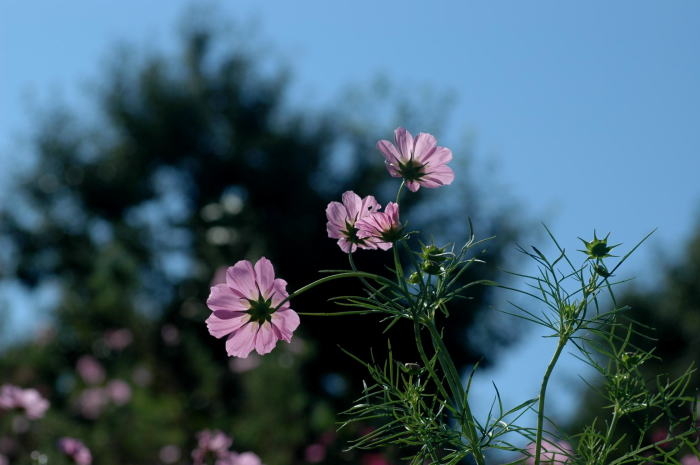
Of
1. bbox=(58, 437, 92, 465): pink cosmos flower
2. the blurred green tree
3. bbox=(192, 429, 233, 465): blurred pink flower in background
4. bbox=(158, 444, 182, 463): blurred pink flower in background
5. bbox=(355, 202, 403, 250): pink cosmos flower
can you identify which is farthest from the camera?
the blurred green tree

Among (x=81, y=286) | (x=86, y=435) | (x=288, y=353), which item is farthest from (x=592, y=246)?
(x=81, y=286)

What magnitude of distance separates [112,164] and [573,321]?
13.9 metres

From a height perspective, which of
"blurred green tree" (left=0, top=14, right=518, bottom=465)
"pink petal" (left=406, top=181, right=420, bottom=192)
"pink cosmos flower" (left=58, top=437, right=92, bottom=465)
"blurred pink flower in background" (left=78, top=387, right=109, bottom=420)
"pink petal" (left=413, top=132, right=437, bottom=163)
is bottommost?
"pink petal" (left=406, top=181, right=420, bottom=192)

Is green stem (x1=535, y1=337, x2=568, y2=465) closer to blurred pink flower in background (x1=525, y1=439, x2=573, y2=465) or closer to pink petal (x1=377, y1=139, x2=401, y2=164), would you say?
blurred pink flower in background (x1=525, y1=439, x2=573, y2=465)

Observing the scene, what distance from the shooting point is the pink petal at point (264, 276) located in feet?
3.63

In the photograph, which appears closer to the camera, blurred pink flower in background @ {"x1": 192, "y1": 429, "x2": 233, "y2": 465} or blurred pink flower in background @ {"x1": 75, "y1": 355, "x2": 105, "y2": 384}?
blurred pink flower in background @ {"x1": 192, "y1": 429, "x2": 233, "y2": 465}

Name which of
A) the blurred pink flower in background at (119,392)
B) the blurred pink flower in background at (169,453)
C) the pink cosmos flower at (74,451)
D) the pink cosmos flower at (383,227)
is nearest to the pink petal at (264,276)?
the pink cosmos flower at (383,227)

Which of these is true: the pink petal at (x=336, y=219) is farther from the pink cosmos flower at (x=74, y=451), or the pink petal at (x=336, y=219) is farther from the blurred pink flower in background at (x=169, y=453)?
the blurred pink flower in background at (x=169, y=453)

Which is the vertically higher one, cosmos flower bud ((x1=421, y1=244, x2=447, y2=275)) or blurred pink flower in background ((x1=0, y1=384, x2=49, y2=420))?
blurred pink flower in background ((x1=0, y1=384, x2=49, y2=420))

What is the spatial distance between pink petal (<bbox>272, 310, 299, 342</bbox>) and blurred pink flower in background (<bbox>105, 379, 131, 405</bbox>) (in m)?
4.47

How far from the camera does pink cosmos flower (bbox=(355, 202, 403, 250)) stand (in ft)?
3.62

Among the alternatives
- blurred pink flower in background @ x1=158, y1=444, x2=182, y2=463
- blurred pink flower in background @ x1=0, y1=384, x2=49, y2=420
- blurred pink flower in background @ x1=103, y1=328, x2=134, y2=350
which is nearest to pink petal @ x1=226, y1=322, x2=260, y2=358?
blurred pink flower in background @ x1=0, y1=384, x2=49, y2=420

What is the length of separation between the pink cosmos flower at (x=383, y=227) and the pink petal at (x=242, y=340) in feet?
0.52

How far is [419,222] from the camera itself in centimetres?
1280
